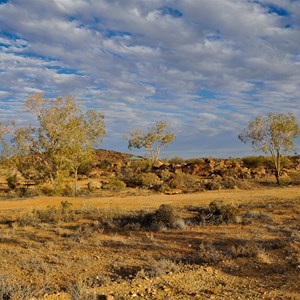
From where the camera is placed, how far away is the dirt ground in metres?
6.48

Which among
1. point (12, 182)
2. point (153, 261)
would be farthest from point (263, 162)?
point (153, 261)

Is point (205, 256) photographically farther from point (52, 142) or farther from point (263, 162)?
point (263, 162)

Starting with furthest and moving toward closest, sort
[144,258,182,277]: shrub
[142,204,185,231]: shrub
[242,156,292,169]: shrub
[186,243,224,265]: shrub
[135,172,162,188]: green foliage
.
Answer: [242,156,292,169]: shrub → [135,172,162,188]: green foliage → [142,204,185,231]: shrub → [186,243,224,265]: shrub → [144,258,182,277]: shrub

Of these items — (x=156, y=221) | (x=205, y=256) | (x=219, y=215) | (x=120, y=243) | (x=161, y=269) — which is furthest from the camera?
(x=219, y=215)

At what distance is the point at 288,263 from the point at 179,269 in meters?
2.51

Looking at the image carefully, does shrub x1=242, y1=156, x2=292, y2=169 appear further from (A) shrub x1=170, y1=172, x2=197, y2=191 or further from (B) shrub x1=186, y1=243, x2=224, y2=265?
(B) shrub x1=186, y1=243, x2=224, y2=265

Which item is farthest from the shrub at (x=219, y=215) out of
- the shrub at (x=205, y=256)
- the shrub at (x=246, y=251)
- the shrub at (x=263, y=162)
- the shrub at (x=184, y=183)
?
the shrub at (x=263, y=162)

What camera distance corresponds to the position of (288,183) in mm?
33688

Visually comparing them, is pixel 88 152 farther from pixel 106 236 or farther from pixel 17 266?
pixel 17 266

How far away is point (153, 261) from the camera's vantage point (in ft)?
28.8

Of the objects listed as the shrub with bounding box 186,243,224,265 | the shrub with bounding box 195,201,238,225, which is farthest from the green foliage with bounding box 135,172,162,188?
the shrub with bounding box 186,243,224,265

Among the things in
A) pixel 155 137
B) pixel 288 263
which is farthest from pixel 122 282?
pixel 155 137

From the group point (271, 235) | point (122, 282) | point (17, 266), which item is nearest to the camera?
point (122, 282)

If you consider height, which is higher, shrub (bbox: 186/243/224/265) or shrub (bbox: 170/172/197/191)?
shrub (bbox: 170/172/197/191)
